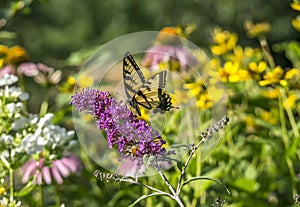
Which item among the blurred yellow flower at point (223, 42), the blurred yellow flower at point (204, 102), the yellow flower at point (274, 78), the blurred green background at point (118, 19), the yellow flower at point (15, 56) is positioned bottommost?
the blurred green background at point (118, 19)

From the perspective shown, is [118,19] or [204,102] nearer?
[204,102]

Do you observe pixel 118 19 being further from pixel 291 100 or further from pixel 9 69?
pixel 291 100

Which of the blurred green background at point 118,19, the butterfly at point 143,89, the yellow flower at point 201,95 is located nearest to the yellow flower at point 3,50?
the yellow flower at point 201,95

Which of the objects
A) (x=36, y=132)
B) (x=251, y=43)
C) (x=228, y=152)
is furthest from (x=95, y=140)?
(x=251, y=43)

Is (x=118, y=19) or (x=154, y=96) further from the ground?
(x=154, y=96)

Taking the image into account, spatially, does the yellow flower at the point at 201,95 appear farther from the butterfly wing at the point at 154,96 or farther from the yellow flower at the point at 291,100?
the butterfly wing at the point at 154,96

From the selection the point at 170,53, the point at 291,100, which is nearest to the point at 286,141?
the point at 291,100

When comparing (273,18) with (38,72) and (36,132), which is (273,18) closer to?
(38,72)

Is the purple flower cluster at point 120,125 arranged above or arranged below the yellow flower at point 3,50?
above
